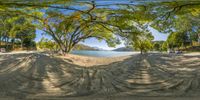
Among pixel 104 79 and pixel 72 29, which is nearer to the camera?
pixel 104 79

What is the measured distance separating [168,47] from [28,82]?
48.4m

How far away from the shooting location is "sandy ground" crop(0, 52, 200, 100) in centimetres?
905

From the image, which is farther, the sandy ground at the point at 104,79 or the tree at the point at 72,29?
the tree at the point at 72,29

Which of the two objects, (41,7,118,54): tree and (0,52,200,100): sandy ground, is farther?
(41,7,118,54): tree

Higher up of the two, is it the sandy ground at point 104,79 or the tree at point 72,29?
the tree at point 72,29

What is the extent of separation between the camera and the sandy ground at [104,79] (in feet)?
29.7

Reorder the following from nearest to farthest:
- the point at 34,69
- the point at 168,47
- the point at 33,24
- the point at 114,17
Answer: the point at 34,69 < the point at 114,17 < the point at 33,24 < the point at 168,47

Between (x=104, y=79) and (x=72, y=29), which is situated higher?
(x=72, y=29)

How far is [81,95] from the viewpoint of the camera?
905 centimetres

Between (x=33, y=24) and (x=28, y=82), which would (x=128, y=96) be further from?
(x=33, y=24)

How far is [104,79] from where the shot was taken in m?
10.0

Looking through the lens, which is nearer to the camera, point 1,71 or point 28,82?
point 28,82

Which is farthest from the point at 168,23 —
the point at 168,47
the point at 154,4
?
the point at 168,47

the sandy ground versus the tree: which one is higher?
the tree
